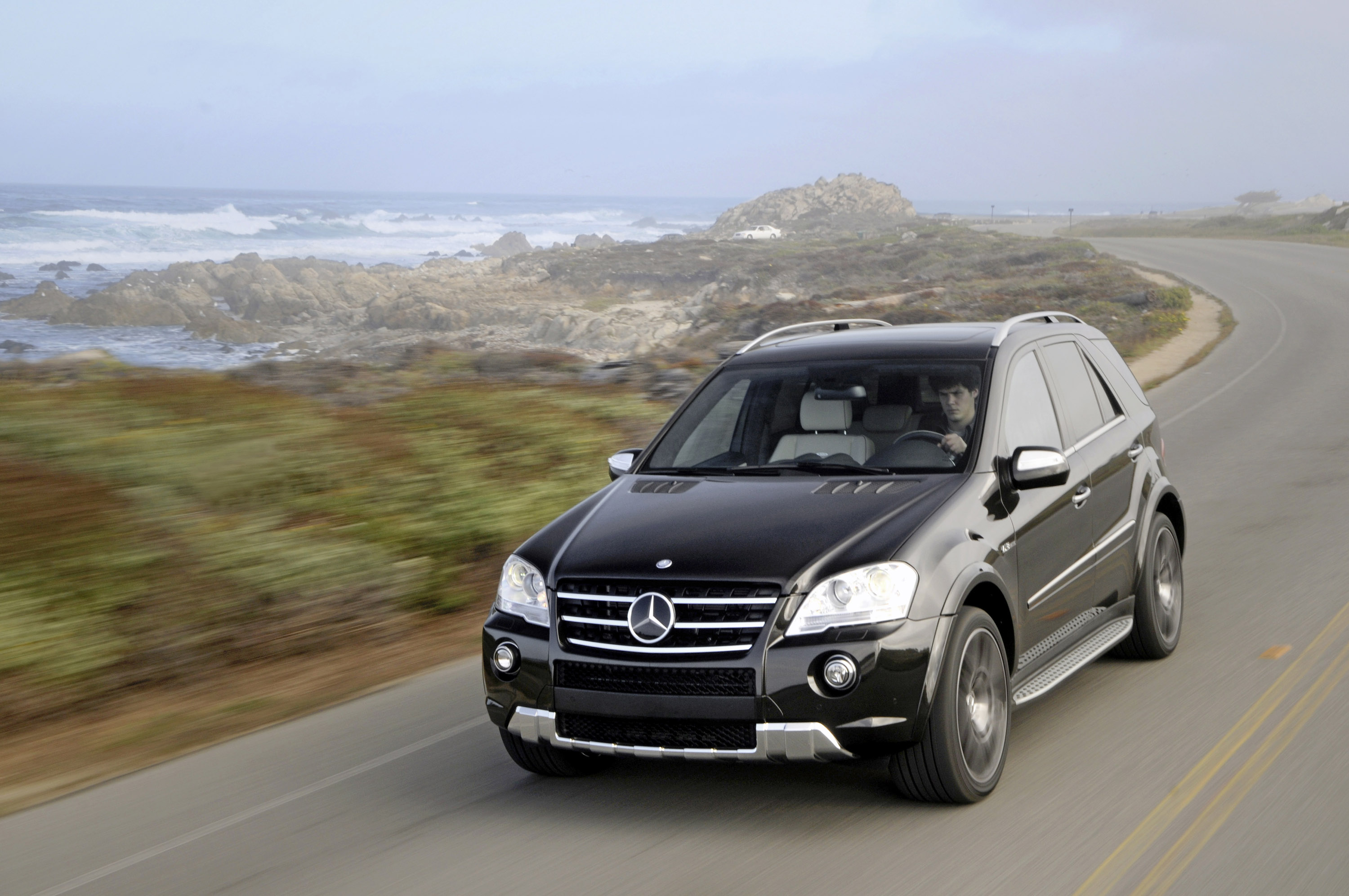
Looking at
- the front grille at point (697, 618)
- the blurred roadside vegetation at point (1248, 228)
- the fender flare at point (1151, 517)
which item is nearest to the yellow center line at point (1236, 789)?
the fender flare at point (1151, 517)

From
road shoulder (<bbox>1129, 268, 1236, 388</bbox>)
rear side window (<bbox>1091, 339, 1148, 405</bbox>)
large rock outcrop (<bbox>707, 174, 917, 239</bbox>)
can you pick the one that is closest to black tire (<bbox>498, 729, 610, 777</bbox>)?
rear side window (<bbox>1091, 339, 1148, 405</bbox>)

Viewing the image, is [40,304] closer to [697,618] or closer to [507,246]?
[697,618]

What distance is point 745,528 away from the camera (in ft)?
15.0

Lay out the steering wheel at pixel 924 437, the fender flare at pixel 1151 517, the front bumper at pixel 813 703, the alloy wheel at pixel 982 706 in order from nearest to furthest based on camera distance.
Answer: the front bumper at pixel 813 703, the alloy wheel at pixel 982 706, the steering wheel at pixel 924 437, the fender flare at pixel 1151 517

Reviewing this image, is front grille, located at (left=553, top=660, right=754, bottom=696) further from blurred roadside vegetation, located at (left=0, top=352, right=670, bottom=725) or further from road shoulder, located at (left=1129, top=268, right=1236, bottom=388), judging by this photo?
road shoulder, located at (left=1129, top=268, right=1236, bottom=388)

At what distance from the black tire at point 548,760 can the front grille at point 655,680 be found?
0.56 m

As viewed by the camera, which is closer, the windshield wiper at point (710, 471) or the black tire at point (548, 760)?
the black tire at point (548, 760)

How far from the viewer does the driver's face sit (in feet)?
17.6

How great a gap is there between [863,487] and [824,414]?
32.7 inches

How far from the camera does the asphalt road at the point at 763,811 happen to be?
404cm

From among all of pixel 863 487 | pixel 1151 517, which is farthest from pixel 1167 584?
pixel 863 487

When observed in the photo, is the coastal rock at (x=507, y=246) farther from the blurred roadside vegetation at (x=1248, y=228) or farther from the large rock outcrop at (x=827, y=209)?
the blurred roadside vegetation at (x=1248, y=228)

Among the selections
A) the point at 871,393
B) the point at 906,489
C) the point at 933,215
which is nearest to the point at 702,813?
the point at 906,489

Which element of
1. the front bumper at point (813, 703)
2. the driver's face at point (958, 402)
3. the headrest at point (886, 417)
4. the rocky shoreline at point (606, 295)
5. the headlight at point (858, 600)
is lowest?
the rocky shoreline at point (606, 295)
